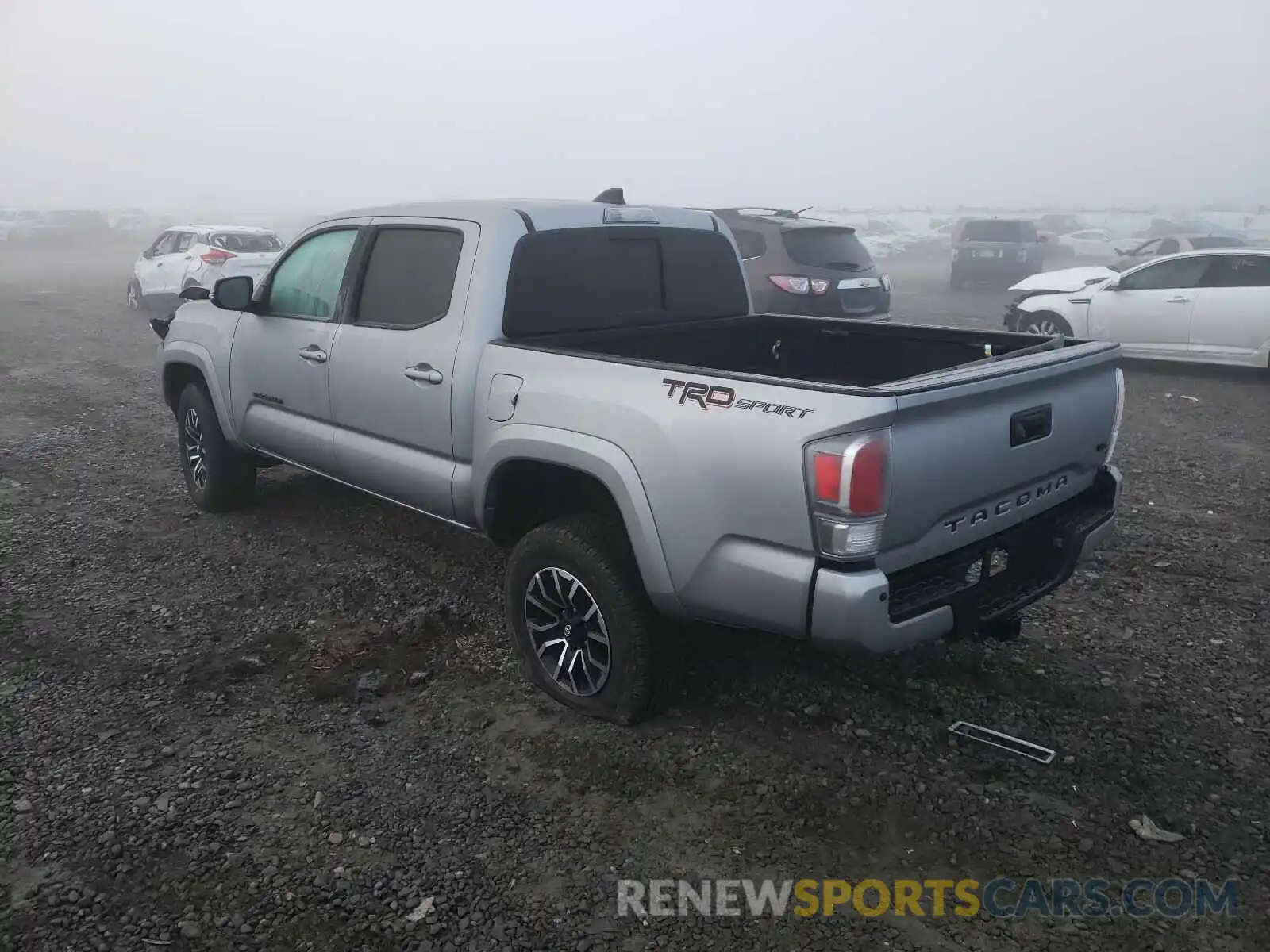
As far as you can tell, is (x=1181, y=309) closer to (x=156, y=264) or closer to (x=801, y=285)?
(x=801, y=285)

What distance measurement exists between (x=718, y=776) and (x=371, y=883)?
3.87 ft

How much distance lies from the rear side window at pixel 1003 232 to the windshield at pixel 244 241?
14316mm

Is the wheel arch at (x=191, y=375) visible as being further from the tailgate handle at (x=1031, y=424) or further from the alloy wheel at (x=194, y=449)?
the tailgate handle at (x=1031, y=424)

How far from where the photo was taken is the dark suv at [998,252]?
20766mm

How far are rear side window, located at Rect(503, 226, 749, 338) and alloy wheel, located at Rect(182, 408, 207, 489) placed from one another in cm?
281

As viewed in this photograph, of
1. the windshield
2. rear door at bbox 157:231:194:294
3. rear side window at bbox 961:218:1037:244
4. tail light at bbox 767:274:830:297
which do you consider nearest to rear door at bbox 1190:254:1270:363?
tail light at bbox 767:274:830:297

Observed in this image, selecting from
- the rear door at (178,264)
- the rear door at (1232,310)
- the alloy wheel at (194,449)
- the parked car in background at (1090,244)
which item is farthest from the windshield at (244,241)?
the parked car in background at (1090,244)

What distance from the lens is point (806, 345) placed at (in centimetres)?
481

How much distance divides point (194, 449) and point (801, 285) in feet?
22.0

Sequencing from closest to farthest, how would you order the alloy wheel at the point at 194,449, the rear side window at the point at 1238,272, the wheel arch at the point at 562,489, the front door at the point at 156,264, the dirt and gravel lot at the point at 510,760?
the dirt and gravel lot at the point at 510,760 → the wheel arch at the point at 562,489 → the alloy wheel at the point at 194,449 → the rear side window at the point at 1238,272 → the front door at the point at 156,264

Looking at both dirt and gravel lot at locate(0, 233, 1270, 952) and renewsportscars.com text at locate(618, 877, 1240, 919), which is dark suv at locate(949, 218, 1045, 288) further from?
renewsportscars.com text at locate(618, 877, 1240, 919)

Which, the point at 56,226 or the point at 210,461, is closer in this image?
the point at 210,461

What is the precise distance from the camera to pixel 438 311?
13.7 ft

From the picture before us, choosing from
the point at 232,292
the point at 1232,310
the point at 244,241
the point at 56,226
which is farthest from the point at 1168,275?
the point at 56,226
